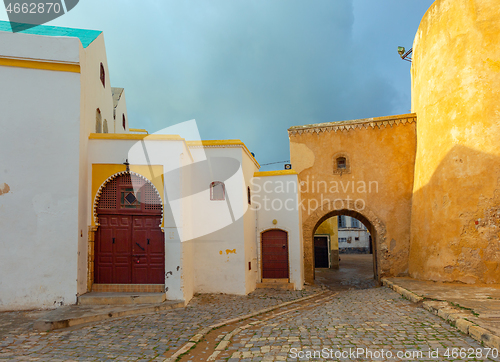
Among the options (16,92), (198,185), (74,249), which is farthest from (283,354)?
(16,92)

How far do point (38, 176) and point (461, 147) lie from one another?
11.1 meters

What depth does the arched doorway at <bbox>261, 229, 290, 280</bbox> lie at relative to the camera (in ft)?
39.2

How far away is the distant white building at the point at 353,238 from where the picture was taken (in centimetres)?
3453

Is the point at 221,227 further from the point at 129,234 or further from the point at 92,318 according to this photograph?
the point at 92,318

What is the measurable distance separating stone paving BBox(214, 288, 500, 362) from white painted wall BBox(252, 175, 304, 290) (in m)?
4.62

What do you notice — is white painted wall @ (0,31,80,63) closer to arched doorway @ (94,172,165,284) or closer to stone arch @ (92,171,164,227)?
stone arch @ (92,171,164,227)

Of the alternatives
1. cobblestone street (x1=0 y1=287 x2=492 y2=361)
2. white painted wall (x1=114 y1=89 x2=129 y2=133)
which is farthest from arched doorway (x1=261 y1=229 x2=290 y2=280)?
white painted wall (x1=114 y1=89 x2=129 y2=133)

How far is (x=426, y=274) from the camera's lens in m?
10.8

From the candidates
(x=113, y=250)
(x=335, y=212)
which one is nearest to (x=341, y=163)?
(x=335, y=212)

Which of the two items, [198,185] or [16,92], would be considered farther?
[198,185]

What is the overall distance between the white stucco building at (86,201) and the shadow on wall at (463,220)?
5.89 metres

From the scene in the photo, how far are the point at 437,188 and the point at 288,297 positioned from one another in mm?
5810

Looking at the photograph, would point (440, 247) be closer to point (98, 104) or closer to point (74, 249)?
point (74, 249)

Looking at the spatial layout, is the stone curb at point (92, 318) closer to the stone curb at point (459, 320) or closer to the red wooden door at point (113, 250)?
the red wooden door at point (113, 250)
